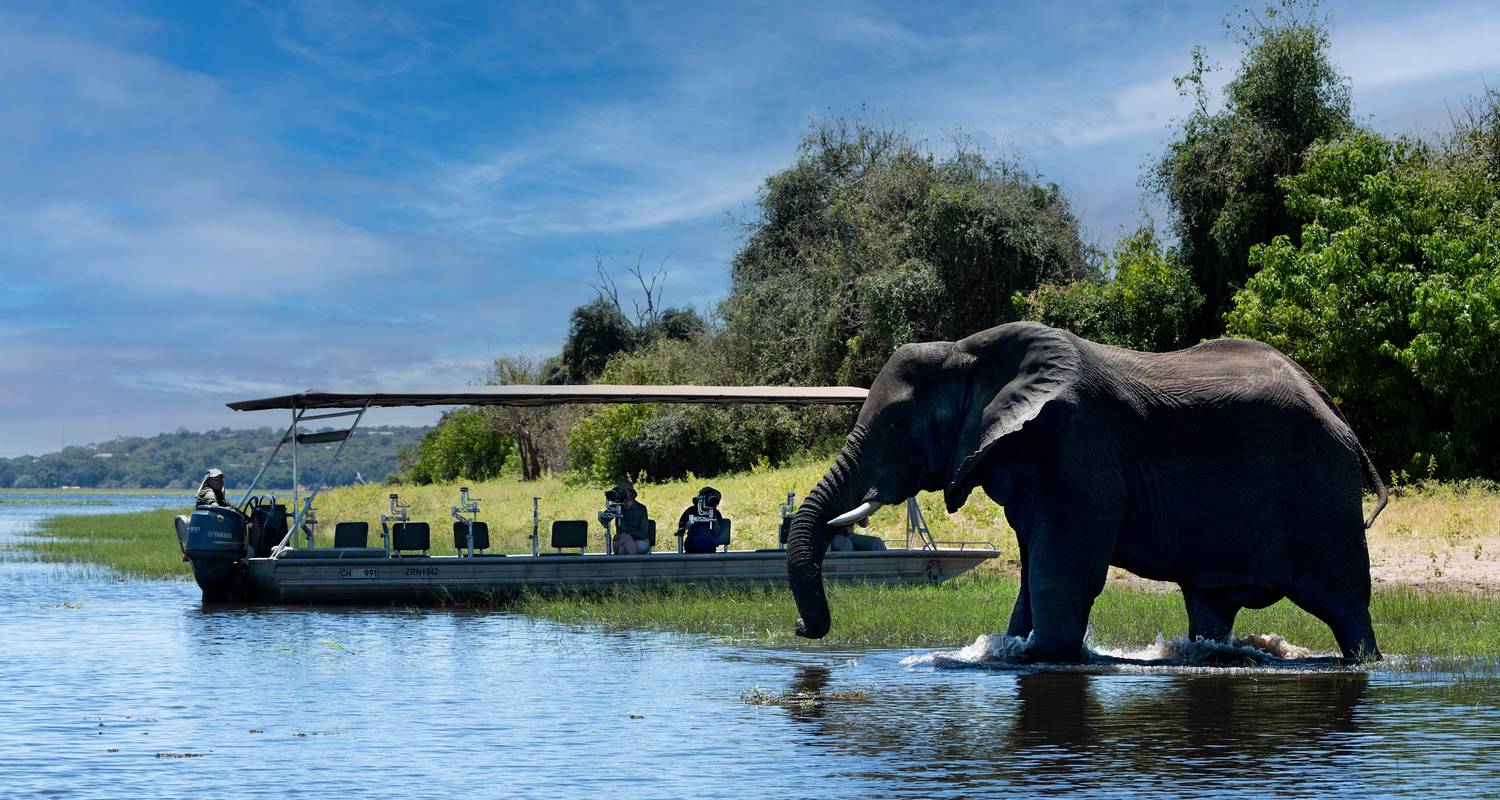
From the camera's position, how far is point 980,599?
68.4ft

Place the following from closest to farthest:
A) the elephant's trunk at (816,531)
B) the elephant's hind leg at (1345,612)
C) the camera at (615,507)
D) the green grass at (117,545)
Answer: the elephant's trunk at (816,531)
the elephant's hind leg at (1345,612)
the camera at (615,507)
the green grass at (117,545)

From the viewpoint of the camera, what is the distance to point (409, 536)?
22.8m

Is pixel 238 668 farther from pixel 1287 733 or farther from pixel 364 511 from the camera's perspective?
pixel 364 511

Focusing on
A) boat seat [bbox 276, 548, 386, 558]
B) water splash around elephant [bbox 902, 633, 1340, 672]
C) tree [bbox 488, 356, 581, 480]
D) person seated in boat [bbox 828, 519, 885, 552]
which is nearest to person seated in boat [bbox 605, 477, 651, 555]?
person seated in boat [bbox 828, 519, 885, 552]

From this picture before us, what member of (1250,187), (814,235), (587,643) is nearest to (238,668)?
(587,643)

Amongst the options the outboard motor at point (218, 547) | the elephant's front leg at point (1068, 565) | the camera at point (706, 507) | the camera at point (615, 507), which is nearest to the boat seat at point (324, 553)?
the outboard motor at point (218, 547)

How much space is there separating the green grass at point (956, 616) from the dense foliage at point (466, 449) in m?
56.4

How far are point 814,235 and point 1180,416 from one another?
4600 centimetres

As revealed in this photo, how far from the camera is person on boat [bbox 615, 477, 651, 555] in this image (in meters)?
22.5

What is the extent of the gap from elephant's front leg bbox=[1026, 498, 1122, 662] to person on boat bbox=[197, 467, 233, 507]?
13699 millimetres

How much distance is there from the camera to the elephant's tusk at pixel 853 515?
1391cm

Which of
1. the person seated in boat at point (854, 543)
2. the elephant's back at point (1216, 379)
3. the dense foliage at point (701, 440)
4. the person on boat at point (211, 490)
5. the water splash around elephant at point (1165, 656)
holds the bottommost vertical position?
the water splash around elephant at point (1165, 656)

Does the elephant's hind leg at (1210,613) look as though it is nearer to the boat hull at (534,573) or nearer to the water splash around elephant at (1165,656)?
the water splash around elephant at (1165,656)

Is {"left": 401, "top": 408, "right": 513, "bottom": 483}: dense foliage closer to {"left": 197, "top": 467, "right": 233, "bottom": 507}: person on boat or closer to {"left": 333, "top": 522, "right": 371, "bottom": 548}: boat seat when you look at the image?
{"left": 197, "top": 467, "right": 233, "bottom": 507}: person on boat
